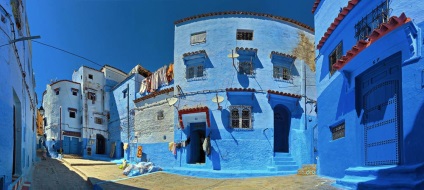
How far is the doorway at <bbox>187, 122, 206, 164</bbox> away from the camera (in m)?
18.0

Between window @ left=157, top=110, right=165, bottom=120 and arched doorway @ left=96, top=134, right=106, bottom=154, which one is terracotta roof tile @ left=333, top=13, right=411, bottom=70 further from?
arched doorway @ left=96, top=134, right=106, bottom=154

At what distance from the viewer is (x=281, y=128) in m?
18.5

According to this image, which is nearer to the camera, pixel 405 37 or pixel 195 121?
pixel 405 37

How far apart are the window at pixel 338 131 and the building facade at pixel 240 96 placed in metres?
5.97

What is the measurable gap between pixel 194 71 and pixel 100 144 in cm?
1851

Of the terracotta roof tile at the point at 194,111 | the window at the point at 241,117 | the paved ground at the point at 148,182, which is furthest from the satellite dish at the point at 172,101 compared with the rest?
the paved ground at the point at 148,182

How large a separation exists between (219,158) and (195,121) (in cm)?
265

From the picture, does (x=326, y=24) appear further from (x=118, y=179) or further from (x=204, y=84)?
(x=118, y=179)

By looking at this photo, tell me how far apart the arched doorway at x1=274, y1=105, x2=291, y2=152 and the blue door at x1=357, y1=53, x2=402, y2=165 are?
32.3 feet

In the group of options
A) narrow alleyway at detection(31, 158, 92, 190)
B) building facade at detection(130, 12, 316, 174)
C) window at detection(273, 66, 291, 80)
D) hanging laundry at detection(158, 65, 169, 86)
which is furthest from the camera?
hanging laundry at detection(158, 65, 169, 86)

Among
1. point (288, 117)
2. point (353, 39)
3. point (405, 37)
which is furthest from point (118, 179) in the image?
point (405, 37)

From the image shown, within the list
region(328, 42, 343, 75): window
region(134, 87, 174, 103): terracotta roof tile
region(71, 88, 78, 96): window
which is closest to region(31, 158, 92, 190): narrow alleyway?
region(134, 87, 174, 103): terracotta roof tile

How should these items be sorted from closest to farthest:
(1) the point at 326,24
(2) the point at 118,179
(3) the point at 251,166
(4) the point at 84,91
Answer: (1) the point at 326,24, (2) the point at 118,179, (3) the point at 251,166, (4) the point at 84,91

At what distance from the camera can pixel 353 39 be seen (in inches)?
355
